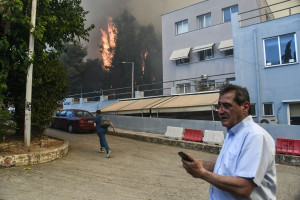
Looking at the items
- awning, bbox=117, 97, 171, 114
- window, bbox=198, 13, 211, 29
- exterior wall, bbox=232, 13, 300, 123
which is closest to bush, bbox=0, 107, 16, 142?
awning, bbox=117, 97, 171, 114

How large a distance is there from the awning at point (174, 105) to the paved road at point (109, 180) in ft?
19.8

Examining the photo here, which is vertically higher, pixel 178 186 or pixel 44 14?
pixel 44 14

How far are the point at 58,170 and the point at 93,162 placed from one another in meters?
1.37

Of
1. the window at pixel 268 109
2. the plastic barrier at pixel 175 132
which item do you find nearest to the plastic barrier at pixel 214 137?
the plastic barrier at pixel 175 132

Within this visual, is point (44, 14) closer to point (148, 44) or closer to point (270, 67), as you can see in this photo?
point (270, 67)

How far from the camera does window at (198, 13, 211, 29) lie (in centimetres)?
2192

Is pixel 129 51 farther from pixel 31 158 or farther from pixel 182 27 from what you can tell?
pixel 31 158

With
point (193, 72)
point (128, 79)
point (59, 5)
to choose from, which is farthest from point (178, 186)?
point (128, 79)

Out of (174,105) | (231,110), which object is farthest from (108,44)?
(231,110)

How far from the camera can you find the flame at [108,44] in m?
50.0

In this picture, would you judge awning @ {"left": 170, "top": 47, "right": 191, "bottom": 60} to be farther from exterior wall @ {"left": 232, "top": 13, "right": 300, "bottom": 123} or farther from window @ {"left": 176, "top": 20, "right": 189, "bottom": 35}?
exterior wall @ {"left": 232, "top": 13, "right": 300, "bottom": 123}

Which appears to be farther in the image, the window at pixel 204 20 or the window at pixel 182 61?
the window at pixel 182 61

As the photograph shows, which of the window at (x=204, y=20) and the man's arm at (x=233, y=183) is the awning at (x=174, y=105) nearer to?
the window at (x=204, y=20)

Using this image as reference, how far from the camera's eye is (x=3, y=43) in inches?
292
